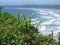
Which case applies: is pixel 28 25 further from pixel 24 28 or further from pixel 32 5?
pixel 32 5

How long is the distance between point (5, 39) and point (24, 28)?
0.68ft

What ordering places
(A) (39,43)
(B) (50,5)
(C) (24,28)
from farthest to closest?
(B) (50,5) → (C) (24,28) → (A) (39,43)

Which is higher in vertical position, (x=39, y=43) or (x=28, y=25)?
(x=28, y=25)

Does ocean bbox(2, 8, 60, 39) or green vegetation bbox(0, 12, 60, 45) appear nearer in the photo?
green vegetation bbox(0, 12, 60, 45)

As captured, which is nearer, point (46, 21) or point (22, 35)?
point (22, 35)

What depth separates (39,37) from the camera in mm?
1957

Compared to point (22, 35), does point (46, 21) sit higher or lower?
lower

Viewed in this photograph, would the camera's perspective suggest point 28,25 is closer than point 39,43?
No

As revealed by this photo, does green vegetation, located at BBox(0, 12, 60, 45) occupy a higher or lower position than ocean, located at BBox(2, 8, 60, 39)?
higher

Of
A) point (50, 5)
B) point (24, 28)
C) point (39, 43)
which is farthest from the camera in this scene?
point (50, 5)

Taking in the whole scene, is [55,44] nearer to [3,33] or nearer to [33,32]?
[33,32]

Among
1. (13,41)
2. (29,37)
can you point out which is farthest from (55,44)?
(13,41)

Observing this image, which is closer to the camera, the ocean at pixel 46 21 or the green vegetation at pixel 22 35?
the green vegetation at pixel 22 35

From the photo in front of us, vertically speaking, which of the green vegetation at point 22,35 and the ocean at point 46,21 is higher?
the green vegetation at point 22,35
